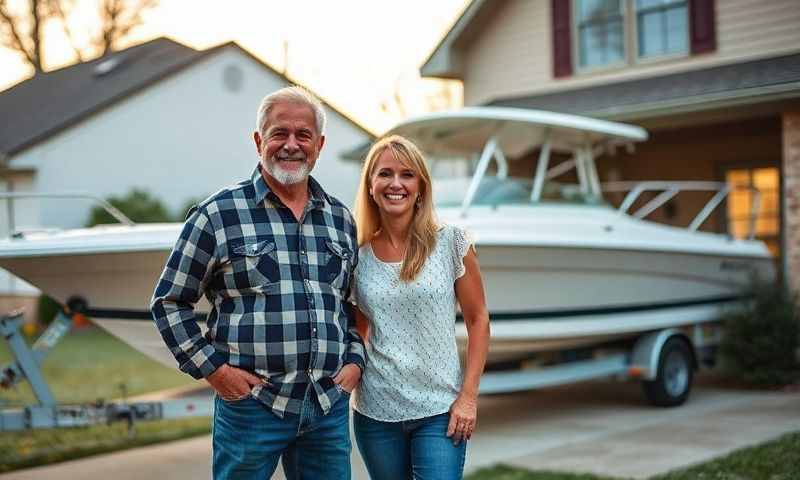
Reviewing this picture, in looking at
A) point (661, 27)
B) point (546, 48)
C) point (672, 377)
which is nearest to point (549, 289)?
point (672, 377)

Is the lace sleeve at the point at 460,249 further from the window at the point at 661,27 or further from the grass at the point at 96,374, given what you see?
the window at the point at 661,27

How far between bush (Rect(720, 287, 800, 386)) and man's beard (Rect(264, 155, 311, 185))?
704cm

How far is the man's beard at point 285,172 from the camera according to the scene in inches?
118

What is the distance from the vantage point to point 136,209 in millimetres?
18453

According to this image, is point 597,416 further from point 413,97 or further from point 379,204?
point 413,97

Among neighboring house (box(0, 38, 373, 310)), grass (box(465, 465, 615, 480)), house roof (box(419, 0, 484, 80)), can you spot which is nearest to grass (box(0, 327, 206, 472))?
grass (box(465, 465, 615, 480))

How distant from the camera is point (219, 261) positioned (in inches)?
114

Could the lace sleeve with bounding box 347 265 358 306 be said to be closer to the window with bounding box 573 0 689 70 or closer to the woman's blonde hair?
the woman's blonde hair

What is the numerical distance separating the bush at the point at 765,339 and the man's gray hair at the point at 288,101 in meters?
6.98

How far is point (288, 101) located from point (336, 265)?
58 centimetres

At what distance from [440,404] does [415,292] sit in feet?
1.31

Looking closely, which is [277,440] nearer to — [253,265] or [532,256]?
[253,265]

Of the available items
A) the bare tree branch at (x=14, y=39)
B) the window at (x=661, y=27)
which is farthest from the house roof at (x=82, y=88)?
the window at (x=661, y=27)

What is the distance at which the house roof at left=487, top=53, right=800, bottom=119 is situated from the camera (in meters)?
9.34
